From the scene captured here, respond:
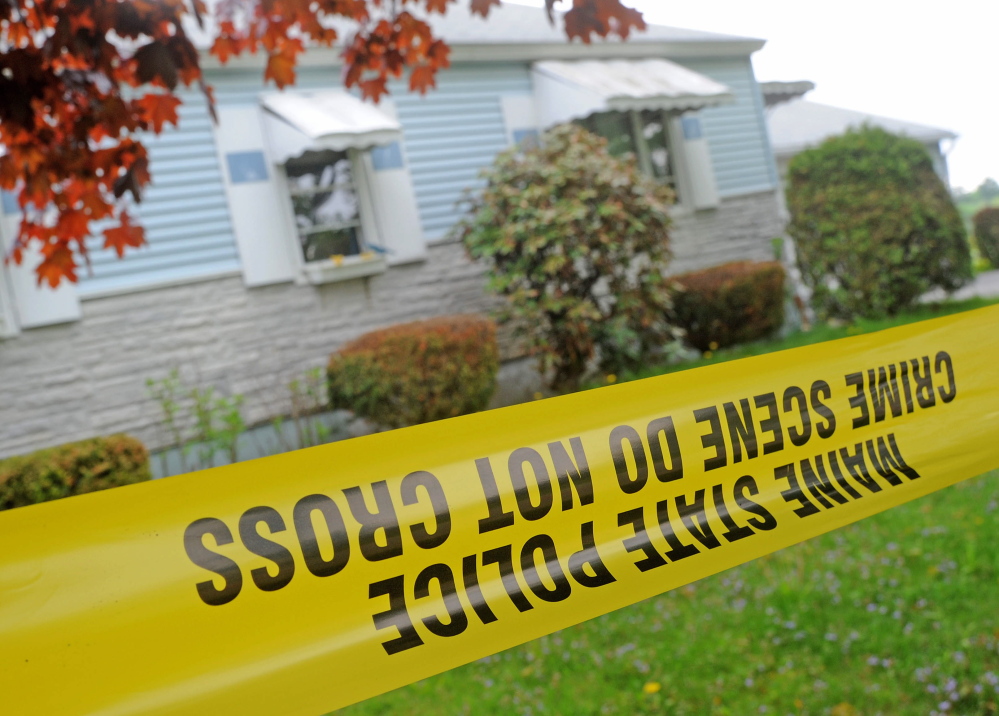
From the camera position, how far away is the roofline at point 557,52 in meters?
8.70

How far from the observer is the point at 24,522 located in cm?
152

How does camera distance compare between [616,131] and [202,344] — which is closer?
[202,344]

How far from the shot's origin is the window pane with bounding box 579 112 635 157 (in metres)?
11.1

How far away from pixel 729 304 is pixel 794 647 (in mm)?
7047

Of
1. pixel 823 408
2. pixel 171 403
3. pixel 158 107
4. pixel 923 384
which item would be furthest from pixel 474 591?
pixel 171 403

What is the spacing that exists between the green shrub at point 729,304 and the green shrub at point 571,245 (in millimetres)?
1136

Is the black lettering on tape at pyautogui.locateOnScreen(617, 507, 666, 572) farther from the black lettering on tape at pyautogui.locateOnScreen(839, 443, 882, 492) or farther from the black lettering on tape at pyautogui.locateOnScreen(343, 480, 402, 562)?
the black lettering on tape at pyautogui.locateOnScreen(839, 443, 882, 492)

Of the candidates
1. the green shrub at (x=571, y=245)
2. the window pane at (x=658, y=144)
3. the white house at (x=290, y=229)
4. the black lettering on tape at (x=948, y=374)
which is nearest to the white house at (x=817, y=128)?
the window pane at (x=658, y=144)

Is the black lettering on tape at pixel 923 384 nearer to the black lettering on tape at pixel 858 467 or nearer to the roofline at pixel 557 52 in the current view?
the black lettering on tape at pixel 858 467

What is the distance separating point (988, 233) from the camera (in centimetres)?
1894

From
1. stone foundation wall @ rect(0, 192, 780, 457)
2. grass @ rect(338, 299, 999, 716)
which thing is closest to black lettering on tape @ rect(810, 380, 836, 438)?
grass @ rect(338, 299, 999, 716)

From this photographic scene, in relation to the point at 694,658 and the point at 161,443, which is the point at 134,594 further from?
the point at 161,443

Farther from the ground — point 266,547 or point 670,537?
point 266,547

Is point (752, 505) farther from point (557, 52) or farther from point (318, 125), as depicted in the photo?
point (557, 52)
